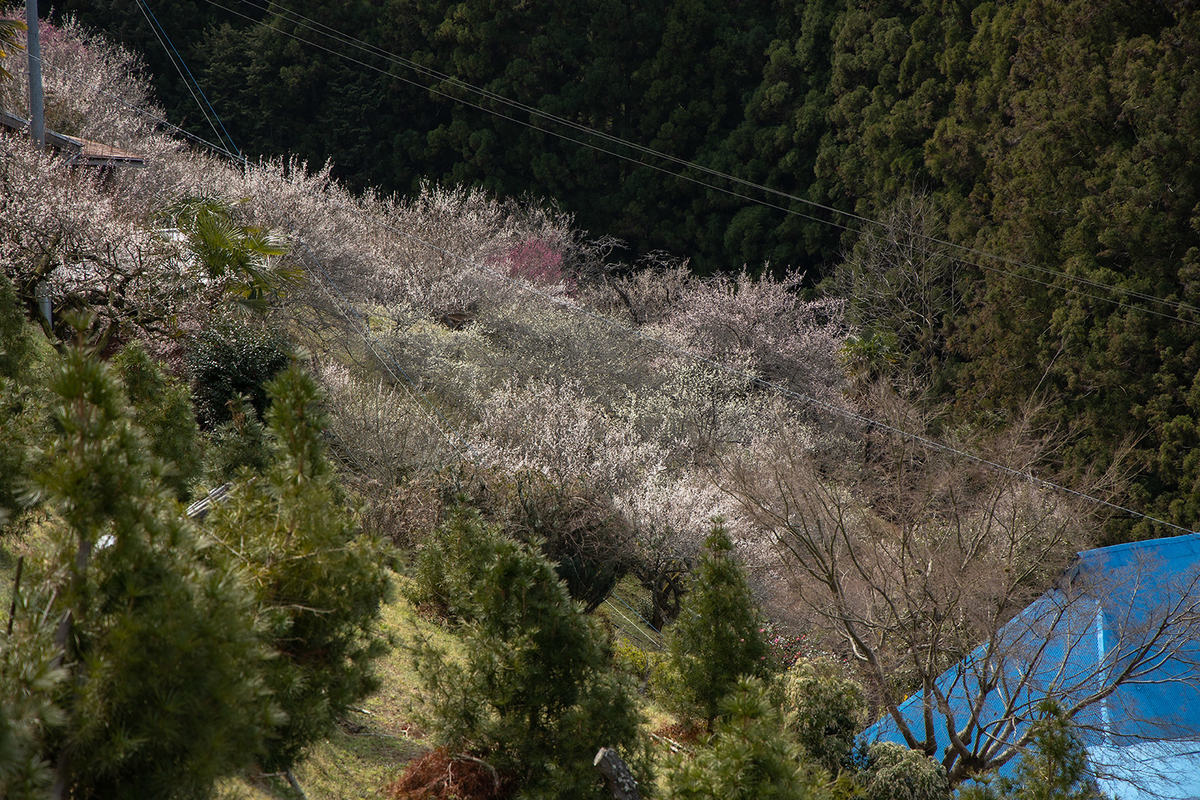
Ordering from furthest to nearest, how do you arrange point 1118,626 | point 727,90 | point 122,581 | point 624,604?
1. point 727,90
2. point 624,604
3. point 1118,626
4. point 122,581

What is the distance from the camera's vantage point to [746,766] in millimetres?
3777

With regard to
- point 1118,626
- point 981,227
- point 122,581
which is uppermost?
point 981,227

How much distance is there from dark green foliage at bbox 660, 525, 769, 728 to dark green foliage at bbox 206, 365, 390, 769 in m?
2.29

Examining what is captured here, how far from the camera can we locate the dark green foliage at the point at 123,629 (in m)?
2.68

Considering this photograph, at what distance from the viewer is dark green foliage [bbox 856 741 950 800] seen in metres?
7.34

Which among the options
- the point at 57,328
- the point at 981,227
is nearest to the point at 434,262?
the point at 57,328

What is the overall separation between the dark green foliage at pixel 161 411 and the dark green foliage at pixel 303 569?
300 centimetres

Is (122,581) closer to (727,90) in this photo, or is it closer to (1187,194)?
(1187,194)

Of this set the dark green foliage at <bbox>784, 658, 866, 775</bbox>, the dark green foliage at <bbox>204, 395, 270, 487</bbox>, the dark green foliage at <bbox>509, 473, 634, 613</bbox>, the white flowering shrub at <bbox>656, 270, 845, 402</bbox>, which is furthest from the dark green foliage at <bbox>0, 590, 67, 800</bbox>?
the white flowering shrub at <bbox>656, 270, 845, 402</bbox>

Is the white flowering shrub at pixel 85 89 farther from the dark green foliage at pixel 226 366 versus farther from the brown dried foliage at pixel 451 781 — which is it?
the brown dried foliage at pixel 451 781

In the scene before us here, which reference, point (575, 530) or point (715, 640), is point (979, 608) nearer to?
point (575, 530)

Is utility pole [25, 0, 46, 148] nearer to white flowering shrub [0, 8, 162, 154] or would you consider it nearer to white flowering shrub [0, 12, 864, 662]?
white flowering shrub [0, 12, 864, 662]

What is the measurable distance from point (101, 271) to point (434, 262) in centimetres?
1096

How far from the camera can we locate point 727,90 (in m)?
28.2
